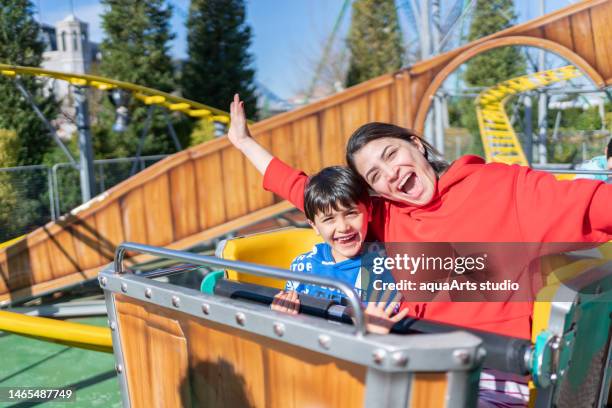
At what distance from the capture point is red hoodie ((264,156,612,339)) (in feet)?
4.54

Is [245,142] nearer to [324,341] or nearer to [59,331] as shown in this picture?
[59,331]

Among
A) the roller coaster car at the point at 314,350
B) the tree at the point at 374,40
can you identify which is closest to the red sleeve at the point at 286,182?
the roller coaster car at the point at 314,350

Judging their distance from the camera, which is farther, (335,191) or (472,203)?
(335,191)

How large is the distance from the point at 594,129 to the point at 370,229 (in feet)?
30.4

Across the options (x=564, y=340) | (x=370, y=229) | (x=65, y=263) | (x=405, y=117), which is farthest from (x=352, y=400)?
(x=405, y=117)

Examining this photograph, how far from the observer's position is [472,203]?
1553mm

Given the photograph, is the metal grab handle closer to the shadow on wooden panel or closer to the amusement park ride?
the amusement park ride

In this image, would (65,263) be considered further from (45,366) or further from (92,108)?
(92,108)

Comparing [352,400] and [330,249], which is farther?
[330,249]

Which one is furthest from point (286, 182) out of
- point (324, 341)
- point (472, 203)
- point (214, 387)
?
point (324, 341)

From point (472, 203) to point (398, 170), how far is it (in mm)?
222

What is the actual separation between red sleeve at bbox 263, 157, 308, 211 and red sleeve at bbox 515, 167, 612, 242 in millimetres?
766

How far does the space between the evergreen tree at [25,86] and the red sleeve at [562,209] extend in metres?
9.81

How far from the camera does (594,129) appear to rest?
980cm
